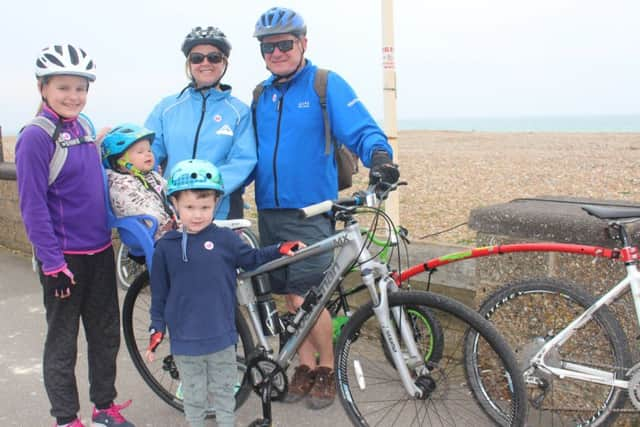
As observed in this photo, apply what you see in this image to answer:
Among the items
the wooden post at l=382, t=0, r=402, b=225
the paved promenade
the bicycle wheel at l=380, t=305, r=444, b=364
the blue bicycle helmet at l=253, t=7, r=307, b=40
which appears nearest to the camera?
the bicycle wheel at l=380, t=305, r=444, b=364

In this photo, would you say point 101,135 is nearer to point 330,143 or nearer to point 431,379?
point 330,143

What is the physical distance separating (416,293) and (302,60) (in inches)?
59.0

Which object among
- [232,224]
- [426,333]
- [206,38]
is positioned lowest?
[426,333]

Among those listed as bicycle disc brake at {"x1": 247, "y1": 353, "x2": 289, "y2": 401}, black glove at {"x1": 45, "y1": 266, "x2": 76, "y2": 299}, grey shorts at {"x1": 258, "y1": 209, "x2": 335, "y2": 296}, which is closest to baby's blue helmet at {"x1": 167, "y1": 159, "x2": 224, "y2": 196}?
black glove at {"x1": 45, "y1": 266, "x2": 76, "y2": 299}

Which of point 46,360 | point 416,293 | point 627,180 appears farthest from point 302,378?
point 627,180

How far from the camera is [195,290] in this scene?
8.86 feet

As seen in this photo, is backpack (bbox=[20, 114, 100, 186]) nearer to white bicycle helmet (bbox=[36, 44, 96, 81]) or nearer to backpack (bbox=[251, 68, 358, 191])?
white bicycle helmet (bbox=[36, 44, 96, 81])

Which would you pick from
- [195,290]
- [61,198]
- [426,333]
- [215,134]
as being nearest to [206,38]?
[215,134]

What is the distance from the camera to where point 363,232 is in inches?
120

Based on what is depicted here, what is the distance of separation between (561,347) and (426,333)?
28.1 inches

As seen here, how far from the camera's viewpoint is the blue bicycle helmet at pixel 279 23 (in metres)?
→ 3.16

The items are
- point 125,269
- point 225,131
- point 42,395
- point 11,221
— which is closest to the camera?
point 225,131

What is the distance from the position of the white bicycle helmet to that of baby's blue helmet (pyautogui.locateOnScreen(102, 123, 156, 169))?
37 cm

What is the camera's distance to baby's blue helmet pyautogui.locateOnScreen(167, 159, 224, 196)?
8.75 ft
